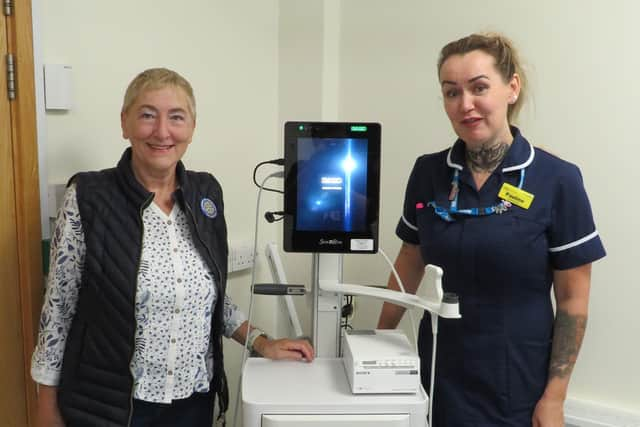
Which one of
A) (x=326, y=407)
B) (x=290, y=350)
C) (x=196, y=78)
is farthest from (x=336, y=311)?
(x=196, y=78)

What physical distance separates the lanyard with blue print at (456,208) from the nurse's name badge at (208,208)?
1.71ft

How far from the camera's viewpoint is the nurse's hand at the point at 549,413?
4.04ft

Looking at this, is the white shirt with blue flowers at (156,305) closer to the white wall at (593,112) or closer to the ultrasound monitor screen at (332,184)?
the ultrasound monitor screen at (332,184)

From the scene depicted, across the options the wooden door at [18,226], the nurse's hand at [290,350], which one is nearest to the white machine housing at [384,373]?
the nurse's hand at [290,350]

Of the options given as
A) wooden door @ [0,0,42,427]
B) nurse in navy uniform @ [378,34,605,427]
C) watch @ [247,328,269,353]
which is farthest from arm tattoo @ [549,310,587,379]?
wooden door @ [0,0,42,427]

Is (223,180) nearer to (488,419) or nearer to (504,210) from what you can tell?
(504,210)

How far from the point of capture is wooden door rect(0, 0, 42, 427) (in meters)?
1.25

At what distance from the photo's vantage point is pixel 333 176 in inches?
47.5

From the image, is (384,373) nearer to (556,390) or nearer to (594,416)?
(556,390)

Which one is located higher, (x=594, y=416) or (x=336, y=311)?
(x=336, y=311)

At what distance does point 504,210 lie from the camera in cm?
124

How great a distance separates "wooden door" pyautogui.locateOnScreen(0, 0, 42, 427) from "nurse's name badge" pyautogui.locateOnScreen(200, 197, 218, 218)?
41 centimetres

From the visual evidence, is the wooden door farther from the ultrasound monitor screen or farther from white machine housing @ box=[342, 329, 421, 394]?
white machine housing @ box=[342, 329, 421, 394]

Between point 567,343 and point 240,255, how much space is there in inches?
43.7
